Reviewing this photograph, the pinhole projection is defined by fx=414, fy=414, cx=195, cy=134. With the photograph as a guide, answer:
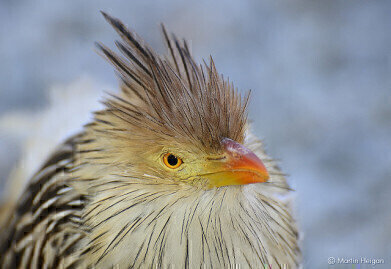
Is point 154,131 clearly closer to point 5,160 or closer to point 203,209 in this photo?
point 203,209

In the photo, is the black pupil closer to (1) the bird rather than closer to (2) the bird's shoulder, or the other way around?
(1) the bird

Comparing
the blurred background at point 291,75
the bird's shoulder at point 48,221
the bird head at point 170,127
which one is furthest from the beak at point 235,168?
the blurred background at point 291,75

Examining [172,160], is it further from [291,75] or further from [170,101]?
[291,75]

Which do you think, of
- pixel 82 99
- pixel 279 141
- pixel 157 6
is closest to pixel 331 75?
pixel 279 141

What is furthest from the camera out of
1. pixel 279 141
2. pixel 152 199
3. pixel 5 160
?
pixel 279 141

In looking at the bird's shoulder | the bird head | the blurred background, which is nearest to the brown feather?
the bird head

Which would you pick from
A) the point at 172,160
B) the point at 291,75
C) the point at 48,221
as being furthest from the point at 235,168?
the point at 291,75

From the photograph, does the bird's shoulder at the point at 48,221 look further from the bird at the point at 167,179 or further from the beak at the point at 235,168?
the beak at the point at 235,168
